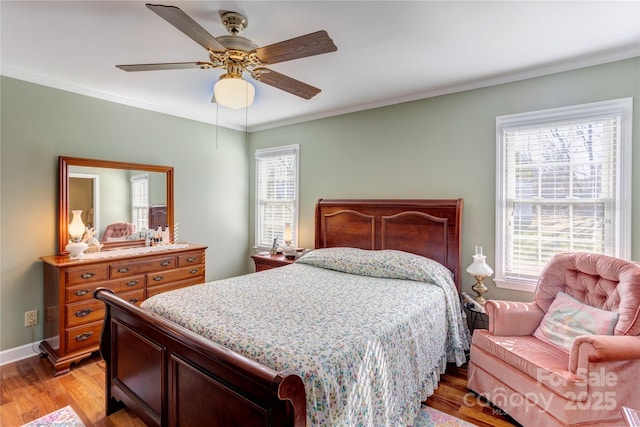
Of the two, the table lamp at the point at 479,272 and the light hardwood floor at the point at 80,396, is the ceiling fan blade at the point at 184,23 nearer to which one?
the light hardwood floor at the point at 80,396

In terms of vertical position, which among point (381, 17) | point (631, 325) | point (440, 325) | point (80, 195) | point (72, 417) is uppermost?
point (381, 17)

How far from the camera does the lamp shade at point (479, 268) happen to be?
9.02 feet

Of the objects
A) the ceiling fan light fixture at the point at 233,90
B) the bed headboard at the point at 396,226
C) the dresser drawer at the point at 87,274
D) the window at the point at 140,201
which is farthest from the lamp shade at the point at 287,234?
the ceiling fan light fixture at the point at 233,90

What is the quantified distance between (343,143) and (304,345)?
293cm

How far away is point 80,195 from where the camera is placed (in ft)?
10.5

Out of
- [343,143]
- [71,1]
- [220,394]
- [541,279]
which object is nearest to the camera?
[220,394]

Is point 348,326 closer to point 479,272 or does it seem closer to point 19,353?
point 479,272

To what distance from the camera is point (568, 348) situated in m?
2.02

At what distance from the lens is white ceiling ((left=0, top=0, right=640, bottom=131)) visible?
1.91 m

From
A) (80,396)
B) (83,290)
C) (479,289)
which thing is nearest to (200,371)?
(80,396)

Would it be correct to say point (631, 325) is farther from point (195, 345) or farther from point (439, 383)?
point (195, 345)

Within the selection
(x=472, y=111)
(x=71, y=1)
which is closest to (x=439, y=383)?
(x=472, y=111)

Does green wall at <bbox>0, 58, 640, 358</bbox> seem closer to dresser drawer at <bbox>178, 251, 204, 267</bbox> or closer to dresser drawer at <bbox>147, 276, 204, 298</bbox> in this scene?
dresser drawer at <bbox>178, 251, 204, 267</bbox>

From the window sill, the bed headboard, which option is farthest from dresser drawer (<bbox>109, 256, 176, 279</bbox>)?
the window sill
